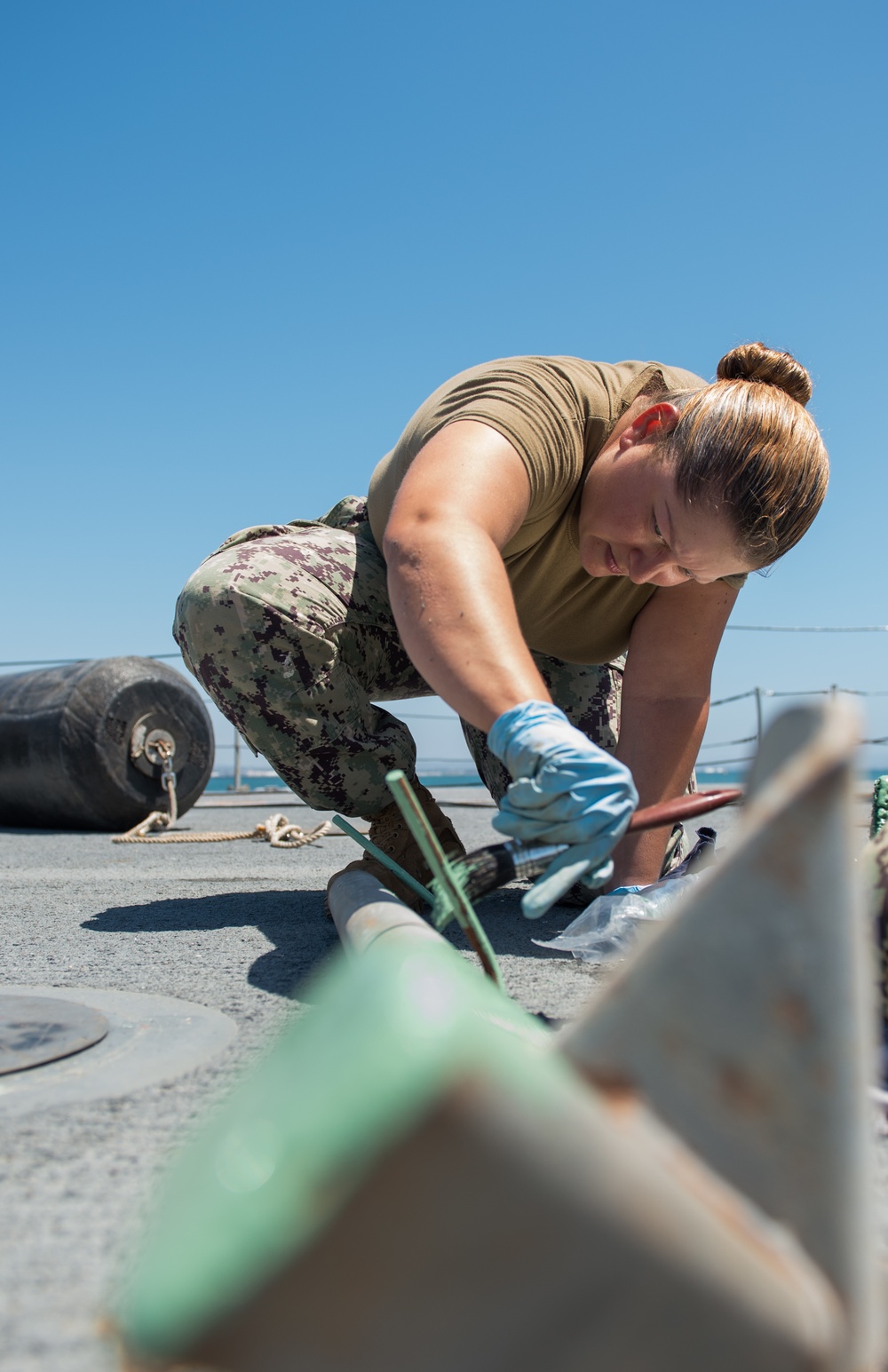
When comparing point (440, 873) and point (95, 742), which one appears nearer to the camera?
point (440, 873)

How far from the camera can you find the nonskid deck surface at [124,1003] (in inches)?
23.8

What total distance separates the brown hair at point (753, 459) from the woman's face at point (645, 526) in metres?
0.03

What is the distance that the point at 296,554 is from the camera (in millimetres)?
2043

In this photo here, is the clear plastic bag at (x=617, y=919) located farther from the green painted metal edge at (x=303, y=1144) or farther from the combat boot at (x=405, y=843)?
the green painted metal edge at (x=303, y=1144)

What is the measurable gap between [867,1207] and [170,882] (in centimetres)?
233

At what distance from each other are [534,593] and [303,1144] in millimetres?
1788

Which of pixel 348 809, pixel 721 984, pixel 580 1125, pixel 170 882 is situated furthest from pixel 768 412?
pixel 170 882

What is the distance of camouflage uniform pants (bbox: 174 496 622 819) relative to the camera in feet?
6.16

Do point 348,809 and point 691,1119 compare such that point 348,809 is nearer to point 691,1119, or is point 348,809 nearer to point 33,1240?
point 33,1240

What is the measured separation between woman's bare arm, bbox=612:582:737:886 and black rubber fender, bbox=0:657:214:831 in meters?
2.56

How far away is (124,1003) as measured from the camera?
1277mm

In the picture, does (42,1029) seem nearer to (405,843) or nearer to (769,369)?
(405,843)

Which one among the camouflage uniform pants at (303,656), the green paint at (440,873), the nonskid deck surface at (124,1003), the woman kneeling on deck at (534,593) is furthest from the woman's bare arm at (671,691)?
the green paint at (440,873)

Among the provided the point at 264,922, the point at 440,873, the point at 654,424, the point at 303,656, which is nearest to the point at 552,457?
the point at 654,424
